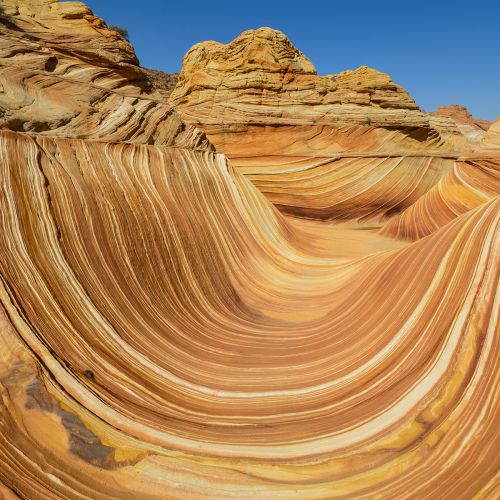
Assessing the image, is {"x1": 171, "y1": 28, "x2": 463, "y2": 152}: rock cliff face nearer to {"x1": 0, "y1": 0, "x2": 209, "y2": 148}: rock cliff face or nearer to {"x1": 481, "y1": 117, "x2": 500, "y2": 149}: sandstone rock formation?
{"x1": 481, "y1": 117, "x2": 500, "y2": 149}: sandstone rock formation

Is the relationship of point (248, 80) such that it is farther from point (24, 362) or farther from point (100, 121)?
point (24, 362)

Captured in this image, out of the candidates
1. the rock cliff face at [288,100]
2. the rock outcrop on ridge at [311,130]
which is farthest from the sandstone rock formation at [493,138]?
the rock cliff face at [288,100]

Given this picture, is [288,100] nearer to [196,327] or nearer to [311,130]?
[311,130]

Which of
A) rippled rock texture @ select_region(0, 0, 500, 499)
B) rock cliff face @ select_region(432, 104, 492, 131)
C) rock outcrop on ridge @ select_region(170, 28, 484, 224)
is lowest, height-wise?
rippled rock texture @ select_region(0, 0, 500, 499)

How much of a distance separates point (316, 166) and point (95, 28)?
381 cm

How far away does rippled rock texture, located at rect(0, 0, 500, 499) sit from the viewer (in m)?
1.45

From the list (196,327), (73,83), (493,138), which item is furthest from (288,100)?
(196,327)

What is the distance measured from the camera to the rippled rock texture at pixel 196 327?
145 centimetres

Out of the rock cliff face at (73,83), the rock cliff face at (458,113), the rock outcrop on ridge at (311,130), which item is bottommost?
the rock cliff face at (73,83)

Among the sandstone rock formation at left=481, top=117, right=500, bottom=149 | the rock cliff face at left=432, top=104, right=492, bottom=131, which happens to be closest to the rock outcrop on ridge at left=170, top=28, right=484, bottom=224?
the sandstone rock formation at left=481, top=117, right=500, bottom=149

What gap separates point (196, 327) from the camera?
2766 mm

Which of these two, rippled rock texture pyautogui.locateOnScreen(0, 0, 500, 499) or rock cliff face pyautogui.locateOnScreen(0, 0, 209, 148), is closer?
rippled rock texture pyautogui.locateOnScreen(0, 0, 500, 499)

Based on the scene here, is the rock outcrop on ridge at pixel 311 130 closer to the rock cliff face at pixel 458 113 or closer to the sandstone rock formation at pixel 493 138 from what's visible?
the sandstone rock formation at pixel 493 138

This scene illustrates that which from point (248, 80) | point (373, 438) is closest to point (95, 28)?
point (248, 80)
